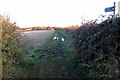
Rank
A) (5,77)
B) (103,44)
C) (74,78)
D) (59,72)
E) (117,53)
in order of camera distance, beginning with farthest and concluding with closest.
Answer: (59,72)
(74,78)
(5,77)
(103,44)
(117,53)

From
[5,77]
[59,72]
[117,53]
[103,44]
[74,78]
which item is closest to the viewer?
[117,53]

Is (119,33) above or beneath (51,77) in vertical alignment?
above

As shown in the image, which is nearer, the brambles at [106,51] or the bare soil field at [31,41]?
the brambles at [106,51]

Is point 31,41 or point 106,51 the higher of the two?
point 106,51

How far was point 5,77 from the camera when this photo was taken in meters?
4.77

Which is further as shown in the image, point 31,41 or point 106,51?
point 31,41

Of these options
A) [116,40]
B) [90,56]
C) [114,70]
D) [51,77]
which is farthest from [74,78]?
[116,40]

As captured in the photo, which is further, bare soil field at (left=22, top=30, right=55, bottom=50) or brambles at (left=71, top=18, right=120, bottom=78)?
bare soil field at (left=22, top=30, right=55, bottom=50)

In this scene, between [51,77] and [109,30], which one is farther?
[51,77]

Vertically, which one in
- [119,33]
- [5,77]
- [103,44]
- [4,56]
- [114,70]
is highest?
[119,33]

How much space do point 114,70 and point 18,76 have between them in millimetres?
3457

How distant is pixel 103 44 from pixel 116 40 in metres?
0.37

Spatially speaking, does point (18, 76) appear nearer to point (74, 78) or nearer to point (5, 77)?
point (5, 77)

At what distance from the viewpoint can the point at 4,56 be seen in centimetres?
462
